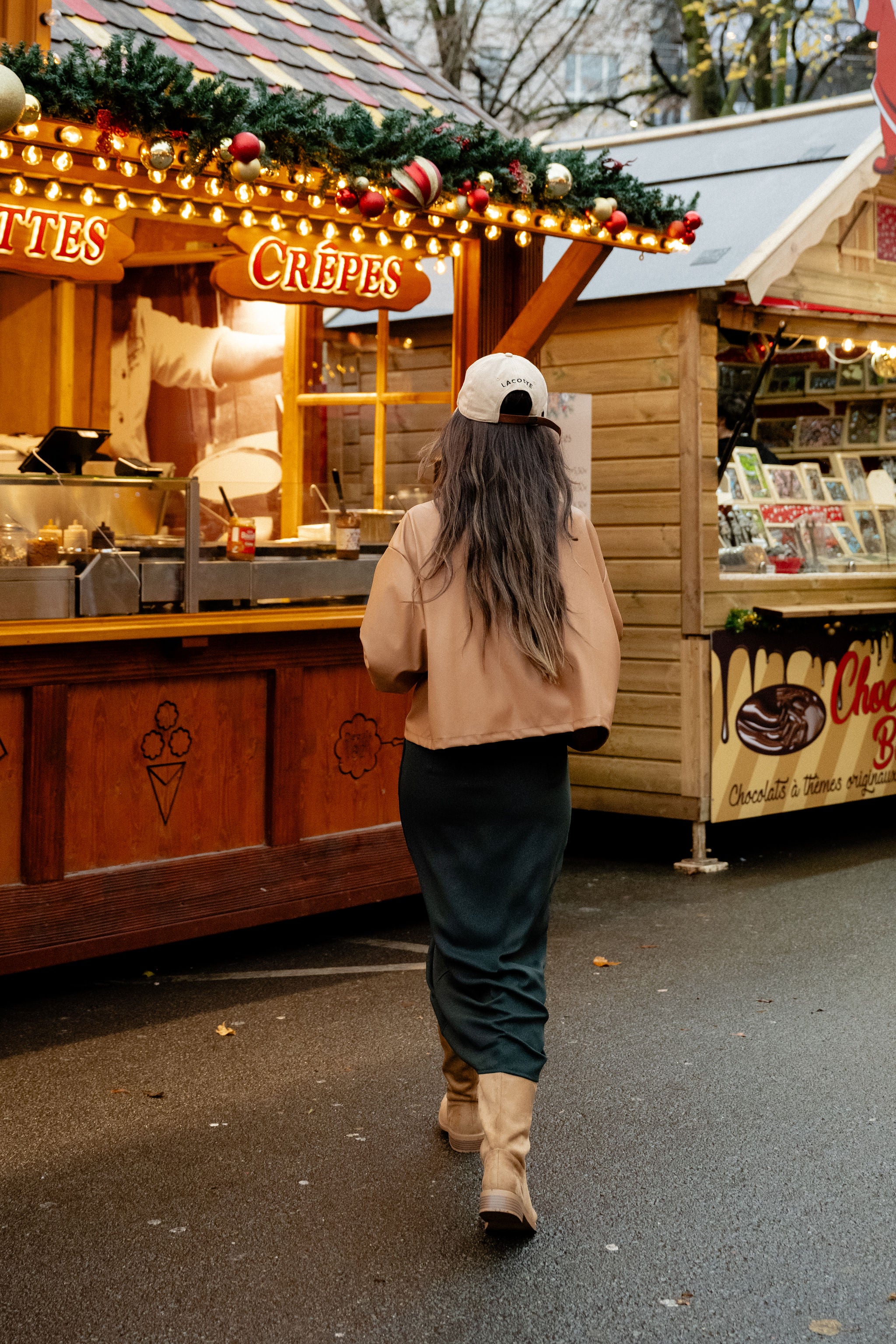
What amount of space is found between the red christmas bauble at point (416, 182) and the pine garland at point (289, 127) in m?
0.05

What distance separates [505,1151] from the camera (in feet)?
11.0

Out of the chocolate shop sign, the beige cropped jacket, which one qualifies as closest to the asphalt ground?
the beige cropped jacket

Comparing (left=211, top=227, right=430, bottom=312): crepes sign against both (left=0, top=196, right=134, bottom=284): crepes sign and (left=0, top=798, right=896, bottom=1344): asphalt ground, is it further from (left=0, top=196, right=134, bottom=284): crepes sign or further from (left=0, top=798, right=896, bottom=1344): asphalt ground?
(left=0, top=798, right=896, bottom=1344): asphalt ground

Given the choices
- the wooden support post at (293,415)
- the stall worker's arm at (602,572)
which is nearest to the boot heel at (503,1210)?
the stall worker's arm at (602,572)

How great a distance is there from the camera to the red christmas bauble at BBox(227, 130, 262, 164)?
5.12 meters

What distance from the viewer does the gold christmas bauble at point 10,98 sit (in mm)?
4582

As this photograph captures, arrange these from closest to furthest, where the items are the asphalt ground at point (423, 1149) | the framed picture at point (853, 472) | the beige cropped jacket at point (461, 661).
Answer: the asphalt ground at point (423, 1149), the beige cropped jacket at point (461, 661), the framed picture at point (853, 472)

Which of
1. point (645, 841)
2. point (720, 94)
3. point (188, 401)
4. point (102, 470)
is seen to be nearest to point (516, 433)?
point (102, 470)

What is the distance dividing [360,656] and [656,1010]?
209cm

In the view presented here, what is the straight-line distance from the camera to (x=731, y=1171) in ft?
12.7

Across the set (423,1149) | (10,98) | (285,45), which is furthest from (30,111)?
(423,1149)

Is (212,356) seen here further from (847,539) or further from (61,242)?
(847,539)

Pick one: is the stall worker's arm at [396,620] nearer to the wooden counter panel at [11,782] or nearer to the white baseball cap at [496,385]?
the white baseball cap at [496,385]

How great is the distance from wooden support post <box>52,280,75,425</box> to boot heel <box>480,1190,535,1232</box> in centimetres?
658
